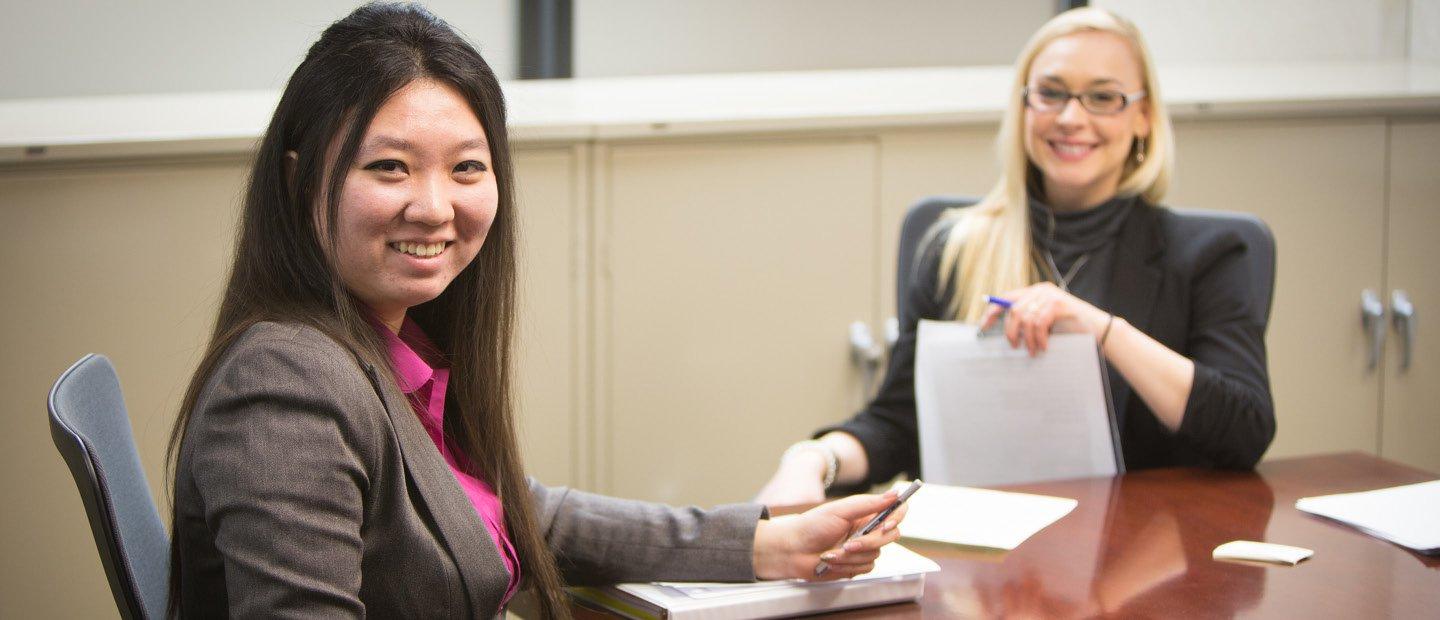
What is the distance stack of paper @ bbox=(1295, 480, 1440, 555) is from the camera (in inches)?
56.0

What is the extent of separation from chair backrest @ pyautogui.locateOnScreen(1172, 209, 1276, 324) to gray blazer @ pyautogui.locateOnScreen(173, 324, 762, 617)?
55.1 inches

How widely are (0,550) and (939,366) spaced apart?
1810mm

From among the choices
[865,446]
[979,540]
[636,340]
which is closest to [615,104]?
[636,340]

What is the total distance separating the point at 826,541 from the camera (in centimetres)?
126

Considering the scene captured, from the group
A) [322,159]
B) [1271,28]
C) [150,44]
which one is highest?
[1271,28]

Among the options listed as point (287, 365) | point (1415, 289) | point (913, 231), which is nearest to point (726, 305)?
point (913, 231)

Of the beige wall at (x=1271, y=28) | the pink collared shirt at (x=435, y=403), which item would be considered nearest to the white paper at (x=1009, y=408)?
the pink collared shirt at (x=435, y=403)

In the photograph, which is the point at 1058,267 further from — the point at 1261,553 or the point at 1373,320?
the point at 1373,320

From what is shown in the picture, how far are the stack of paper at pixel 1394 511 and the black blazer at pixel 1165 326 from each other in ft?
0.90

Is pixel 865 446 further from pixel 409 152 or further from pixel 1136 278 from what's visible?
pixel 409 152

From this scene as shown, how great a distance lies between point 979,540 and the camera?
4.48 feet

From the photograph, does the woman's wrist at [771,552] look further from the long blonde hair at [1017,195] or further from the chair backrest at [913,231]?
the chair backrest at [913,231]

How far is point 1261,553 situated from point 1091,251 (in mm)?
805

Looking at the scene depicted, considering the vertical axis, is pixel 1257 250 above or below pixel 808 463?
above
